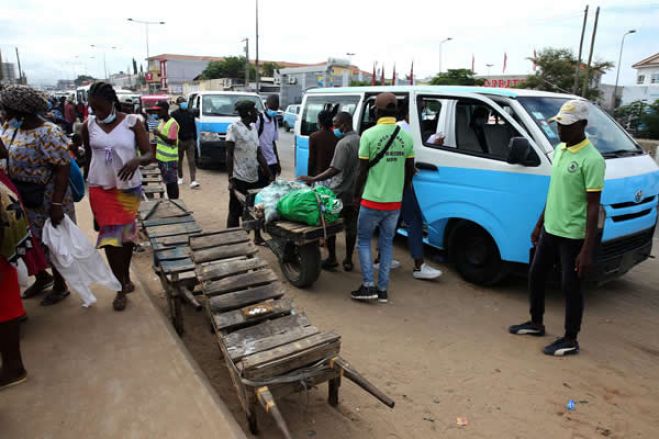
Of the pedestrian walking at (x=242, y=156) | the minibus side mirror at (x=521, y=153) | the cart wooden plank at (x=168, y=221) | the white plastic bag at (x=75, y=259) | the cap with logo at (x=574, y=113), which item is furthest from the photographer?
the pedestrian walking at (x=242, y=156)

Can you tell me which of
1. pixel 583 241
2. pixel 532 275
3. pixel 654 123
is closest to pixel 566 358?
pixel 532 275

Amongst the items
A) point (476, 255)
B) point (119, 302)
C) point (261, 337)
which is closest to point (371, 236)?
point (476, 255)

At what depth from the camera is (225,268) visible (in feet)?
11.0

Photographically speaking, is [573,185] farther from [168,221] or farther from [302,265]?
[168,221]

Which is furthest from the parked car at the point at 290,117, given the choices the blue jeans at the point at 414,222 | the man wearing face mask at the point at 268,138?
the blue jeans at the point at 414,222

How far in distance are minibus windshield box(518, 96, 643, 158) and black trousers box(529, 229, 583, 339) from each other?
1.13 meters

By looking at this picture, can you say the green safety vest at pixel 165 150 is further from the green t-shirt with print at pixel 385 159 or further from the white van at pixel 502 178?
the green t-shirt with print at pixel 385 159

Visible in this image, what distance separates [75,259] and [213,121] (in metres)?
8.46

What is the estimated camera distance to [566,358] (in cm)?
338

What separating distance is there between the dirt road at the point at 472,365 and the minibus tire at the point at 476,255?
16cm

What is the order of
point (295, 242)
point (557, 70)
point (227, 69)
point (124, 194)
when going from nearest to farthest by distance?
point (124, 194) → point (295, 242) → point (557, 70) → point (227, 69)

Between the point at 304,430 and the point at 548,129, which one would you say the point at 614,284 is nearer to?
the point at 548,129

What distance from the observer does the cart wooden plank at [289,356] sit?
7.68 ft

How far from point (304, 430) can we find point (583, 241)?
228 centimetres
